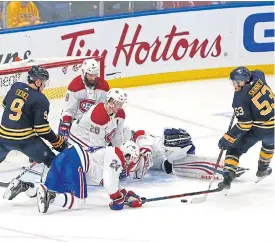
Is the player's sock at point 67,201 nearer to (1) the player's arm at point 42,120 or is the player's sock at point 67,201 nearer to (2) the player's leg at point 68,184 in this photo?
(2) the player's leg at point 68,184

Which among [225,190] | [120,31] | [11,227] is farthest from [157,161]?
[120,31]

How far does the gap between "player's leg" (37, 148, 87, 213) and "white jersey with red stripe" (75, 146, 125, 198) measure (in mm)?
63

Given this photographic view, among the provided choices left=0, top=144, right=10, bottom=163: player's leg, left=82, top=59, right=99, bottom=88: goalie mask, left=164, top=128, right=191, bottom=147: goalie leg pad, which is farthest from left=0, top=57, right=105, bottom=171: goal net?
left=164, top=128, right=191, bottom=147: goalie leg pad

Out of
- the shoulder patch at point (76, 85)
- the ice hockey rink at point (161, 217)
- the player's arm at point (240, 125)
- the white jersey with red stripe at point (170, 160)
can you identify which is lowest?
the ice hockey rink at point (161, 217)

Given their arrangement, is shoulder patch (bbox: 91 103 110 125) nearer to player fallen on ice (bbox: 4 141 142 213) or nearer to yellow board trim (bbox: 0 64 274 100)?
player fallen on ice (bbox: 4 141 142 213)

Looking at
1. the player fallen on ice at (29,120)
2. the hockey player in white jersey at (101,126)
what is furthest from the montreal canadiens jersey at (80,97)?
the player fallen on ice at (29,120)

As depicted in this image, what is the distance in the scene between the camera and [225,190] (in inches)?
240

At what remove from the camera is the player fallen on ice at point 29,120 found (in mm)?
5793

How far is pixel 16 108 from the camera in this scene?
581cm

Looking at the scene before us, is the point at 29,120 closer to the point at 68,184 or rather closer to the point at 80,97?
the point at 68,184

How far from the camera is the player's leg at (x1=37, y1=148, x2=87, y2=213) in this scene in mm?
5516

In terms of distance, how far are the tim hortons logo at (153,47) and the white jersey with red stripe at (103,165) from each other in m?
3.51

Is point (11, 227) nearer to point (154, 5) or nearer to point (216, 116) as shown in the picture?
point (216, 116)

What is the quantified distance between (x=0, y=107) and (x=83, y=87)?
27.0 inches
